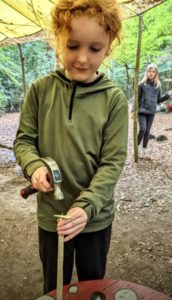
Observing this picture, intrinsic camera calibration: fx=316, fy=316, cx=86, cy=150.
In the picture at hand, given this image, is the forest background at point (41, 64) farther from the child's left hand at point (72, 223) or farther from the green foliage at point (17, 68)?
the child's left hand at point (72, 223)

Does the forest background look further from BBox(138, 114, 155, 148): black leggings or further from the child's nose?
the child's nose

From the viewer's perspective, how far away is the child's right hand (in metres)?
1.12

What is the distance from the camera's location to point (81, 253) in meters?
1.45

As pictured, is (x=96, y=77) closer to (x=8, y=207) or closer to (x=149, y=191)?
(x=8, y=207)

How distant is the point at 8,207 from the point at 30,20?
232 cm

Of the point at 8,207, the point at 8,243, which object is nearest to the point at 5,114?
the point at 8,207

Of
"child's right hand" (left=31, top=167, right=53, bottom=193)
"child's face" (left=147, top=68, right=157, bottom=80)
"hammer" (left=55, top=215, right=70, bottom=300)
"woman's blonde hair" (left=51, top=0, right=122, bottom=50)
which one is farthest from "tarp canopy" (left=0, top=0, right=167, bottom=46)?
"child's face" (left=147, top=68, right=157, bottom=80)

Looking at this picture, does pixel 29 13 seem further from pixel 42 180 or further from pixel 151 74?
pixel 151 74

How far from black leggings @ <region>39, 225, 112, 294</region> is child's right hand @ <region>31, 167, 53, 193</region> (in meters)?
0.36

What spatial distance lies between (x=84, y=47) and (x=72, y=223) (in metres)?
0.64

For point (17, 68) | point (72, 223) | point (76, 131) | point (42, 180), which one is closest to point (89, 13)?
point (76, 131)

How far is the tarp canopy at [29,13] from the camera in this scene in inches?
118

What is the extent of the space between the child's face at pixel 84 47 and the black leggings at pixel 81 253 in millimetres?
703

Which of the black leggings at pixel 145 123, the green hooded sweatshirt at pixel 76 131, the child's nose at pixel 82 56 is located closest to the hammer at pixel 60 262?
the green hooded sweatshirt at pixel 76 131
